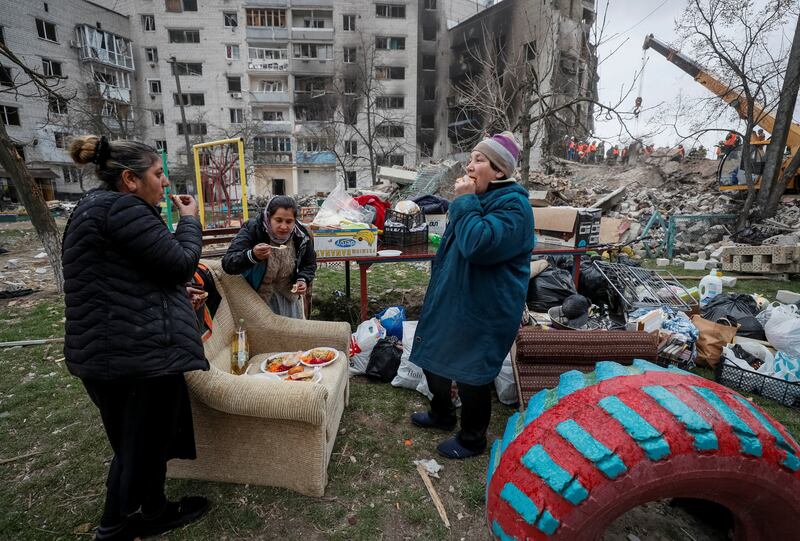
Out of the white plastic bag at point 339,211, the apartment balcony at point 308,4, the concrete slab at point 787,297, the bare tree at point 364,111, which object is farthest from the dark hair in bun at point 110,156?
the apartment balcony at point 308,4

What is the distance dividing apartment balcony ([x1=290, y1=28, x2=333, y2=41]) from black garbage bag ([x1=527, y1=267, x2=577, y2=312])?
1392 inches

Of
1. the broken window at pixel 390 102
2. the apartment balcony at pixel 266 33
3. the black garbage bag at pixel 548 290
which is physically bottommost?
the black garbage bag at pixel 548 290

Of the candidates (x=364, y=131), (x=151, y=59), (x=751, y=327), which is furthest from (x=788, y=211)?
(x=151, y=59)

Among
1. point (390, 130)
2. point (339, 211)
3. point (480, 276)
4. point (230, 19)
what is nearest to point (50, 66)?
point (230, 19)

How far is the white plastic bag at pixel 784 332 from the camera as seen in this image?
147 inches

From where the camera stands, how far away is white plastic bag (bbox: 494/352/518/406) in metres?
3.35

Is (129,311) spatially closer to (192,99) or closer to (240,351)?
(240,351)

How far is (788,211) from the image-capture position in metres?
11.8

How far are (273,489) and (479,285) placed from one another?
5.55 feet

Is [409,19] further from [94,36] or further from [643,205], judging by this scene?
A: [643,205]

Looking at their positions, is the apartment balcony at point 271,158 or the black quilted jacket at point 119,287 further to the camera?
the apartment balcony at point 271,158

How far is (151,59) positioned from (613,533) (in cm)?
4415

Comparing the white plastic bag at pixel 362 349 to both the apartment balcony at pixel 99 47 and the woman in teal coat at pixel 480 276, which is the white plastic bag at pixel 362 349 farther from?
the apartment balcony at pixel 99 47

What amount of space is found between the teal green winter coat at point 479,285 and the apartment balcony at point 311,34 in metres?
37.1
